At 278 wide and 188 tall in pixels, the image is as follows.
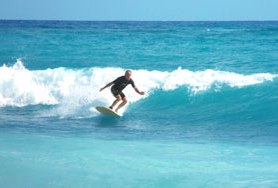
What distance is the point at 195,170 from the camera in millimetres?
8266

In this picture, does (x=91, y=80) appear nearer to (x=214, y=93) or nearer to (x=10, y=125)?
(x=214, y=93)

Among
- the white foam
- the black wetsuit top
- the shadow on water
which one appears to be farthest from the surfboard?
the white foam

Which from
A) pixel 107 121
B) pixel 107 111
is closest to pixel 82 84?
pixel 107 111

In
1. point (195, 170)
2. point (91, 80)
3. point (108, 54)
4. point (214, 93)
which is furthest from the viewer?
point (108, 54)

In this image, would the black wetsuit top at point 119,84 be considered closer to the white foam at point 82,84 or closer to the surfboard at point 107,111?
the surfboard at point 107,111

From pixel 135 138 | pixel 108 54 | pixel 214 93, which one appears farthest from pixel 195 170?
pixel 108 54

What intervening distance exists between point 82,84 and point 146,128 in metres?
6.26

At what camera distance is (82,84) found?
58.8 ft

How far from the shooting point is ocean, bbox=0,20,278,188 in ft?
26.3

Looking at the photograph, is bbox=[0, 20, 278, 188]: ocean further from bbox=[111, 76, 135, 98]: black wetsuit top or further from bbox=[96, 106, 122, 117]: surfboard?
bbox=[111, 76, 135, 98]: black wetsuit top

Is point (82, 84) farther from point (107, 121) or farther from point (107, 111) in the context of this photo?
point (107, 121)

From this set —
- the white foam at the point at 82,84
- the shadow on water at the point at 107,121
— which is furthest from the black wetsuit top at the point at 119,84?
the white foam at the point at 82,84

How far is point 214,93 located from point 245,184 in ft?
27.3

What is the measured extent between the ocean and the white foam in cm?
3
